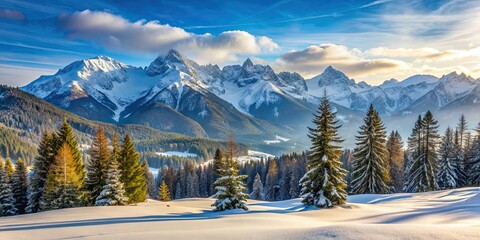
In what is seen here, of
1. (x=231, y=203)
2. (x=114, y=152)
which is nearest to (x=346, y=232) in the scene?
(x=231, y=203)

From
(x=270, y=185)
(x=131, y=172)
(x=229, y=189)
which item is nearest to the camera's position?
(x=229, y=189)

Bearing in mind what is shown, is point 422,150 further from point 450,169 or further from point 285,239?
point 285,239

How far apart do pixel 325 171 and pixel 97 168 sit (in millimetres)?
23967

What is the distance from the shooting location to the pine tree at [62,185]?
31.9 m

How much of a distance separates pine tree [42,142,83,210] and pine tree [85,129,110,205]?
1382 millimetres

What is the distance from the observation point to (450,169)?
4847 cm

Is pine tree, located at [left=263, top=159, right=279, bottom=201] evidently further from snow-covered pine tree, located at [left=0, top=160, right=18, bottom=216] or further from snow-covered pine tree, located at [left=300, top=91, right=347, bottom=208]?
snow-covered pine tree, located at [left=300, top=91, right=347, bottom=208]

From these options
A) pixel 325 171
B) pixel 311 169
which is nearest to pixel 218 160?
pixel 311 169

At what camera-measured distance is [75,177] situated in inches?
1299

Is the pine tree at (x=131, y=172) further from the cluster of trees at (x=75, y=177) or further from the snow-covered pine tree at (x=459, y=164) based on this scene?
the snow-covered pine tree at (x=459, y=164)

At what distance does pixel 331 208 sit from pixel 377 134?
69.4 ft

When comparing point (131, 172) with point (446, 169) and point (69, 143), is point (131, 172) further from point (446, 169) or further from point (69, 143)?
point (446, 169)

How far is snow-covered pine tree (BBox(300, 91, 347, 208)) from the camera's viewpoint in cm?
2297

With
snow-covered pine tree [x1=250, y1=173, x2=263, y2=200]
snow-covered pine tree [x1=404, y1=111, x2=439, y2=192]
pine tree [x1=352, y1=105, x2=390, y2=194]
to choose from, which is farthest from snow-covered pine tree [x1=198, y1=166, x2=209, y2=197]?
pine tree [x1=352, y1=105, x2=390, y2=194]
